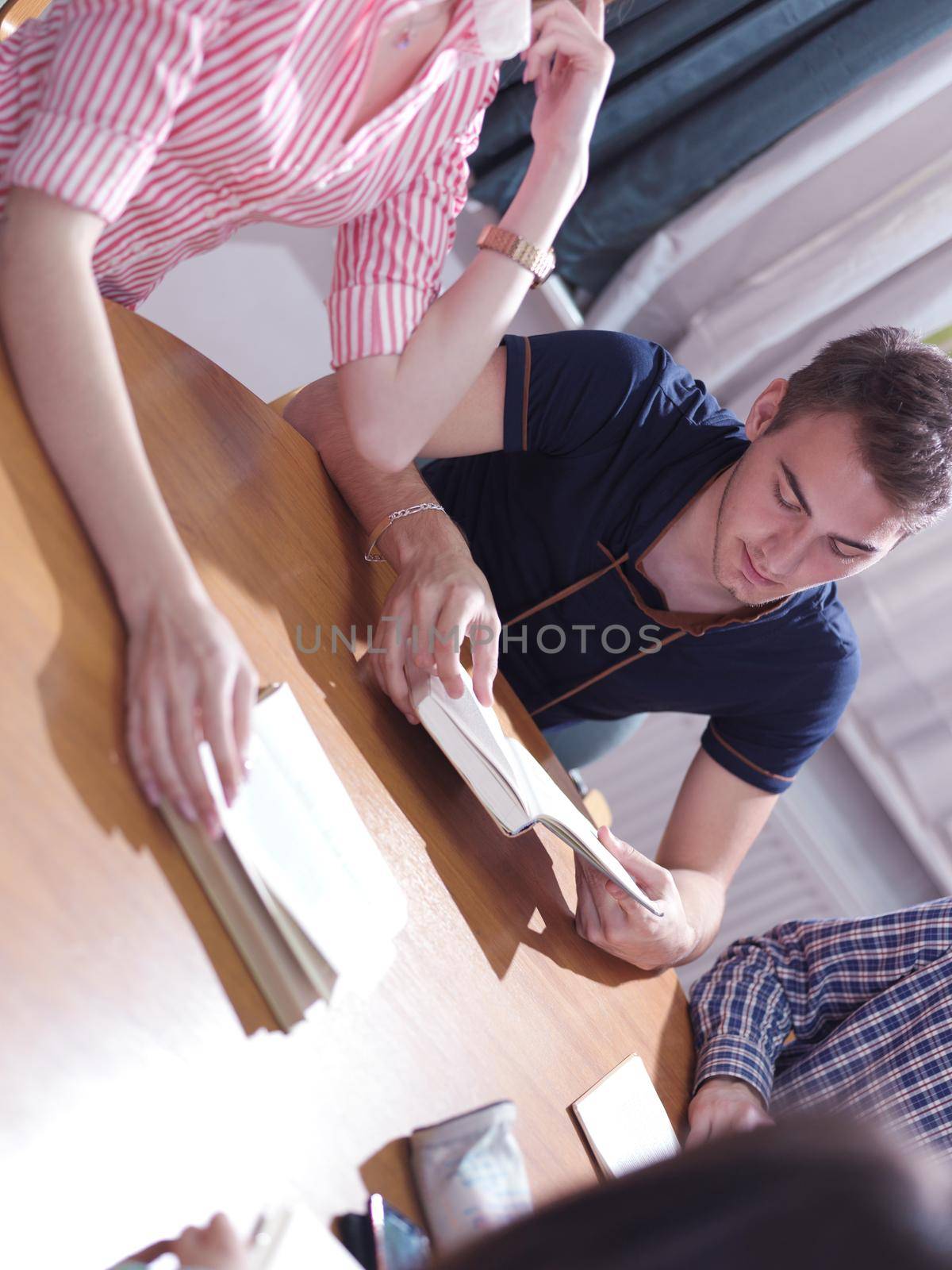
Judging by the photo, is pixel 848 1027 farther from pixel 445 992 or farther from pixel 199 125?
pixel 199 125

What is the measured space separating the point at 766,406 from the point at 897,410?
20cm

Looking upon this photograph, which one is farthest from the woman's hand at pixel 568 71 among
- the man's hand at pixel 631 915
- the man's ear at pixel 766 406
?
the man's hand at pixel 631 915

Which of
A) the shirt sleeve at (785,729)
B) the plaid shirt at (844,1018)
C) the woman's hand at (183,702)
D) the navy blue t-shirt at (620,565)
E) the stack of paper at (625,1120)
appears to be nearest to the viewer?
the woman's hand at (183,702)

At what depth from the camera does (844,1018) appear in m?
1.35

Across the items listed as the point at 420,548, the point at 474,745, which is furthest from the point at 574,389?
the point at 474,745

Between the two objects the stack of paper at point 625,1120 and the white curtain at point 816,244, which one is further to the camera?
the white curtain at point 816,244

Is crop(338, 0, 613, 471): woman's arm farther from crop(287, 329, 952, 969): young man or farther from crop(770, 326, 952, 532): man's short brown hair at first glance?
crop(770, 326, 952, 532): man's short brown hair

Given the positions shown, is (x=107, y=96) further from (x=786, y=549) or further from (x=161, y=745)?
(x=786, y=549)

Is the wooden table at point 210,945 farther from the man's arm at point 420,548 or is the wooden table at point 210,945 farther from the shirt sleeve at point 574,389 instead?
the shirt sleeve at point 574,389

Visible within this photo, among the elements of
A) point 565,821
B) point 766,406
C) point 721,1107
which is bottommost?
point 721,1107

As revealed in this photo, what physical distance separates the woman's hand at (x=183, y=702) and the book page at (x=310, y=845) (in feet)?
0.05

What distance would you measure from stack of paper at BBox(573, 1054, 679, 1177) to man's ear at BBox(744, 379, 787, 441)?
2.67 ft

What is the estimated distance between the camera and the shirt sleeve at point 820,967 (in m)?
1.28

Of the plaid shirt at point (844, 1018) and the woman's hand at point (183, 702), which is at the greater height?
the woman's hand at point (183, 702)
